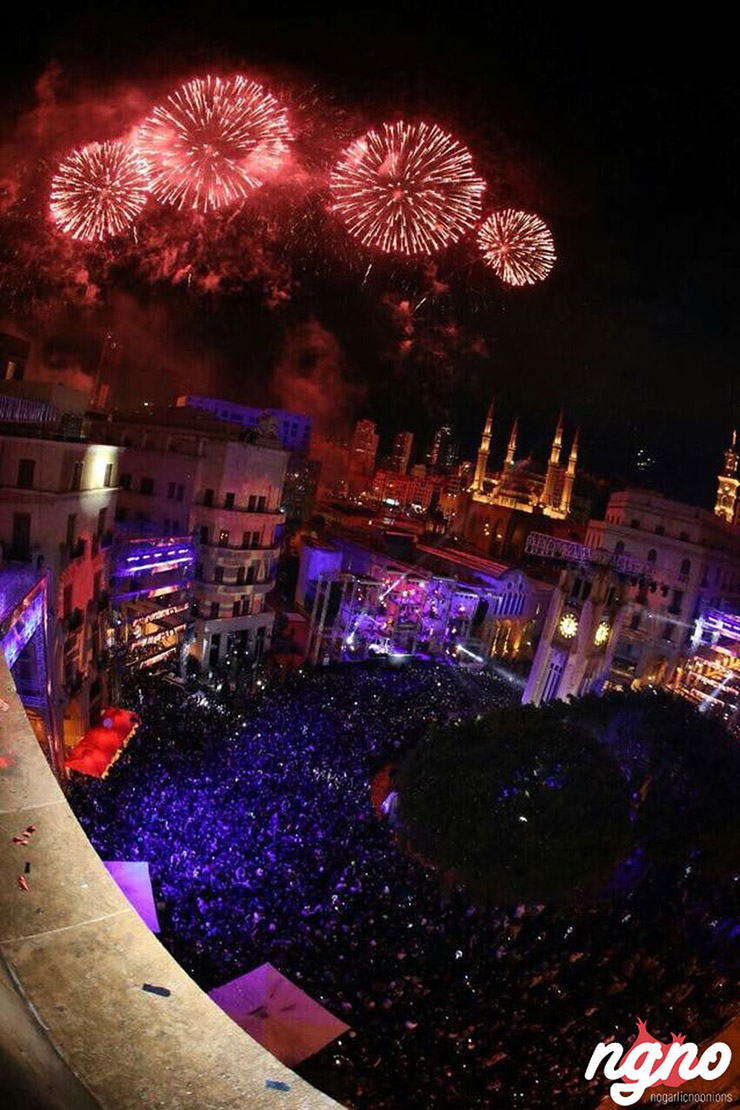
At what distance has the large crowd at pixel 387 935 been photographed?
10062 millimetres

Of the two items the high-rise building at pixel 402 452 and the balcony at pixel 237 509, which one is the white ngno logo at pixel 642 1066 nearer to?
the balcony at pixel 237 509

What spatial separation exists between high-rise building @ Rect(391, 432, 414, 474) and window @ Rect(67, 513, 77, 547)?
309 ft

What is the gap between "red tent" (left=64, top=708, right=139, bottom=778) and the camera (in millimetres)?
15555

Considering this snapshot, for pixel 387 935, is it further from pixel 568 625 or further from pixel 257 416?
pixel 257 416

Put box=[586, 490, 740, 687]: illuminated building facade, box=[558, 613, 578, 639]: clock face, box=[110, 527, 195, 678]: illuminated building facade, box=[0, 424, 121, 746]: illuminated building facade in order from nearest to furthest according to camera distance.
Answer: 1. box=[0, 424, 121, 746]: illuminated building facade
2. box=[110, 527, 195, 678]: illuminated building facade
3. box=[558, 613, 578, 639]: clock face
4. box=[586, 490, 740, 687]: illuminated building facade

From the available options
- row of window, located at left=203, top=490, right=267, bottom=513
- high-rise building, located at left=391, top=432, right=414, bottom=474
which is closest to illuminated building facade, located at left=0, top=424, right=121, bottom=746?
row of window, located at left=203, top=490, right=267, bottom=513

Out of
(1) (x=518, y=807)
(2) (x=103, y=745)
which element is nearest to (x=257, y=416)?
(2) (x=103, y=745)

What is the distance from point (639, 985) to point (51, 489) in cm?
1686

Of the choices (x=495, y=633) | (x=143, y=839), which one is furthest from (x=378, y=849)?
(x=495, y=633)

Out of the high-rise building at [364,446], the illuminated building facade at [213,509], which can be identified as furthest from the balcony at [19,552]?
the high-rise building at [364,446]

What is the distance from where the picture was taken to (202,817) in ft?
47.4

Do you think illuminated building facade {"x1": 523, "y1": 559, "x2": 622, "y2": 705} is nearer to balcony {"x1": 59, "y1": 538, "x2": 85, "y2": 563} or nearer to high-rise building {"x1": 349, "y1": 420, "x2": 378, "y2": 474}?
balcony {"x1": 59, "y1": 538, "x2": 85, "y2": 563}

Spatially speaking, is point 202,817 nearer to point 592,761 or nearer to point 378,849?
point 378,849

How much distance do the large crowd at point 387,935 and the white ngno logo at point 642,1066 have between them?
14.6 inches
